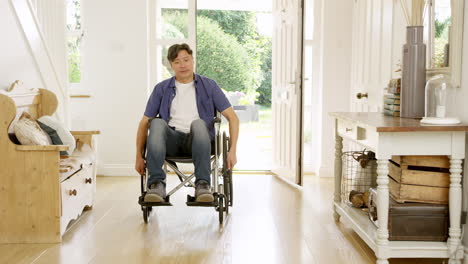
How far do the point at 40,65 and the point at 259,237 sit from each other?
2109mm

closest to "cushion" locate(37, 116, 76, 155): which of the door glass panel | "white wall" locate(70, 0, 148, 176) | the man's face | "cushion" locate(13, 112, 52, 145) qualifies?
"cushion" locate(13, 112, 52, 145)

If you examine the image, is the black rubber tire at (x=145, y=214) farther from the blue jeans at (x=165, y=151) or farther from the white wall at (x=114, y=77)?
the white wall at (x=114, y=77)

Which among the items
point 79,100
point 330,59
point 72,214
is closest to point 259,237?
point 72,214

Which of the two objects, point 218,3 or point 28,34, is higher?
point 218,3

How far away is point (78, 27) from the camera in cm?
620

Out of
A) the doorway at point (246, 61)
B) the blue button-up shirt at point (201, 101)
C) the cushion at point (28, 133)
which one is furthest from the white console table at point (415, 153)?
the doorway at point (246, 61)

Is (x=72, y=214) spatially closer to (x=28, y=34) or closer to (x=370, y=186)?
(x=28, y=34)

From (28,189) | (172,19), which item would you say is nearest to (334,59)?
(172,19)

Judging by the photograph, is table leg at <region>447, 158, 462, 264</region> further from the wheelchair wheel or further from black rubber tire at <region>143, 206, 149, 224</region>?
black rubber tire at <region>143, 206, 149, 224</region>

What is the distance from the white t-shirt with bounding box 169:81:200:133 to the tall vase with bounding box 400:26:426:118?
4.70 feet

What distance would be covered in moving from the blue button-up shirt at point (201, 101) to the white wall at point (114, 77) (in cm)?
178

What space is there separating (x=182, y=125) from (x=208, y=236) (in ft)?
2.71

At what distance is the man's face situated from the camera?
3.97 m

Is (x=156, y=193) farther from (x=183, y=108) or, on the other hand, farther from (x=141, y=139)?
(x=183, y=108)
